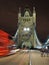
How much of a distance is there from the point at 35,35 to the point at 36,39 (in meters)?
3.73

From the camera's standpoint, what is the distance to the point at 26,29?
147750 mm

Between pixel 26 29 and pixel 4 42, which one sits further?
pixel 26 29

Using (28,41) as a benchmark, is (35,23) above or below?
above

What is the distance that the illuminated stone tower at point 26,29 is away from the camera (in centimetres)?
14116

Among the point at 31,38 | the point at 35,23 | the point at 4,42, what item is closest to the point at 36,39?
the point at 31,38

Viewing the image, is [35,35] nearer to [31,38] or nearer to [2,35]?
[31,38]

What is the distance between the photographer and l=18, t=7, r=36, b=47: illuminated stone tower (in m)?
141

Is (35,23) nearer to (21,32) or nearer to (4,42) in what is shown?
(21,32)

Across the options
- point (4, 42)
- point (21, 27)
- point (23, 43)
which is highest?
point (21, 27)

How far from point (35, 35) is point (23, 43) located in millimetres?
8737

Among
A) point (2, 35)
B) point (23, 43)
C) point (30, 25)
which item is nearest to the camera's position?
point (2, 35)

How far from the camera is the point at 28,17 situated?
15588 centimetres

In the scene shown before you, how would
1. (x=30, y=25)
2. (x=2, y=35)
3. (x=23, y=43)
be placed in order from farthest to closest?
(x=30, y=25)
(x=23, y=43)
(x=2, y=35)

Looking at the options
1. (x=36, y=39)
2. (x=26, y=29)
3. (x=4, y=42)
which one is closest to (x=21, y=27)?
(x=26, y=29)
